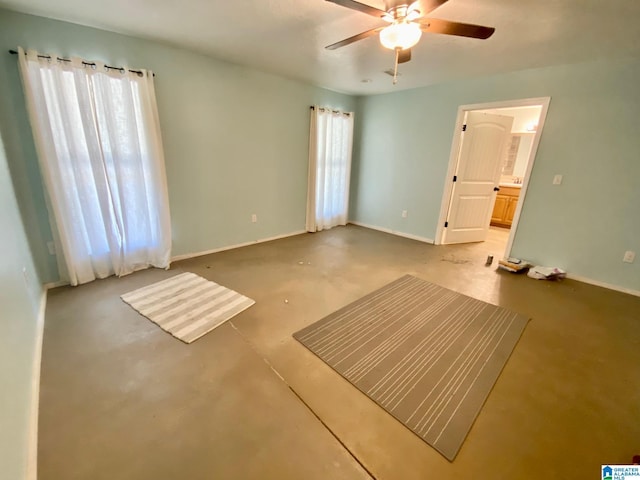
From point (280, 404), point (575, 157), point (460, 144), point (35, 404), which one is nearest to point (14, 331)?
point (35, 404)

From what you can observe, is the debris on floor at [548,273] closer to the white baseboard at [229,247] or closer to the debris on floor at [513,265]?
the debris on floor at [513,265]

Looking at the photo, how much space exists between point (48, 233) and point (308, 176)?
3340 mm

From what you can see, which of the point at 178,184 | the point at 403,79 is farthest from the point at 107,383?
the point at 403,79

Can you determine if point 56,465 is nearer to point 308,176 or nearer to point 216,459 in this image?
point 216,459

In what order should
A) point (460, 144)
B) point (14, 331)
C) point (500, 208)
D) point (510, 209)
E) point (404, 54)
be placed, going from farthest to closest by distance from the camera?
1. point (500, 208)
2. point (510, 209)
3. point (460, 144)
4. point (404, 54)
5. point (14, 331)

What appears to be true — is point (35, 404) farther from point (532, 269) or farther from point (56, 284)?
point (532, 269)

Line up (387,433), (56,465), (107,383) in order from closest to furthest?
1. (56,465)
2. (387,433)
3. (107,383)

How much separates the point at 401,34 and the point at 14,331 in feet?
9.25

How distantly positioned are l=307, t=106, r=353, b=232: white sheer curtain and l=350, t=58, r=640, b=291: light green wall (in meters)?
1.23

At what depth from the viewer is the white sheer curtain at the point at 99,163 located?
234 cm

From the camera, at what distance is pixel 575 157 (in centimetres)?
312

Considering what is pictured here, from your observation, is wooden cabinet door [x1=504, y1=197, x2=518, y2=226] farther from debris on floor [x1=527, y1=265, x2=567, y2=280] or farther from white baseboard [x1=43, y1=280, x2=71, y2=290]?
white baseboard [x1=43, y1=280, x2=71, y2=290]

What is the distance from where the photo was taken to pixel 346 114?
4.89 metres

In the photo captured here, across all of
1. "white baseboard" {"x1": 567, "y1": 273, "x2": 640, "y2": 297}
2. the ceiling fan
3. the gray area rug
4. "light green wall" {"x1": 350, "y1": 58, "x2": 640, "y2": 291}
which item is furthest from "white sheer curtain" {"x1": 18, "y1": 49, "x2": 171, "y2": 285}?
"white baseboard" {"x1": 567, "y1": 273, "x2": 640, "y2": 297}
